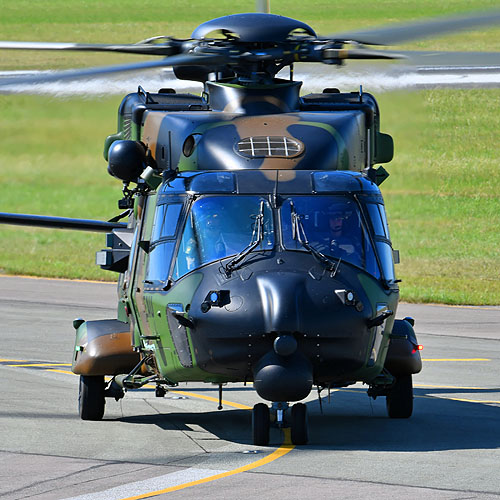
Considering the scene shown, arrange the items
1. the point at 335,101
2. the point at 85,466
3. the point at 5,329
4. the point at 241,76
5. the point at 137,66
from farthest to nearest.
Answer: the point at 5,329, the point at 335,101, the point at 241,76, the point at 137,66, the point at 85,466

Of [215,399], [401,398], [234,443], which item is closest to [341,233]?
[234,443]

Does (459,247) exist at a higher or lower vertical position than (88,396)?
lower

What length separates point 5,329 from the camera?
67.8 ft

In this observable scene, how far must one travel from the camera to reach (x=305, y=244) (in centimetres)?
1124

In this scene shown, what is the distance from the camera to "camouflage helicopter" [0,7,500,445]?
10719 mm

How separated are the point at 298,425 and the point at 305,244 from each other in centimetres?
173

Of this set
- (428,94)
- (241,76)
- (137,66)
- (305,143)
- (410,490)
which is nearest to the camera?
(410,490)

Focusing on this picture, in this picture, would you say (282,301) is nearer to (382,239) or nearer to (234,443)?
(382,239)

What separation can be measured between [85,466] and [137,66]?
12.4 feet

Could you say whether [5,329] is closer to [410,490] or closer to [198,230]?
[198,230]

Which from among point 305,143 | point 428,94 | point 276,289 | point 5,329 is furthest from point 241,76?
point 428,94

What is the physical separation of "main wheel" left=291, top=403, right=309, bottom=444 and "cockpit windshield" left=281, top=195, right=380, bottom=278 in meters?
1.48

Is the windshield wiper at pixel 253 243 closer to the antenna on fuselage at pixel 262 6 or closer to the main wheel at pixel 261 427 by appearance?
the main wheel at pixel 261 427

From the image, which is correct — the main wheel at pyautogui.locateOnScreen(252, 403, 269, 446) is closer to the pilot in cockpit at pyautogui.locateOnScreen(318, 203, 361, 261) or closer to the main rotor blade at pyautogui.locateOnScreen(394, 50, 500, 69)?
the pilot in cockpit at pyautogui.locateOnScreen(318, 203, 361, 261)
